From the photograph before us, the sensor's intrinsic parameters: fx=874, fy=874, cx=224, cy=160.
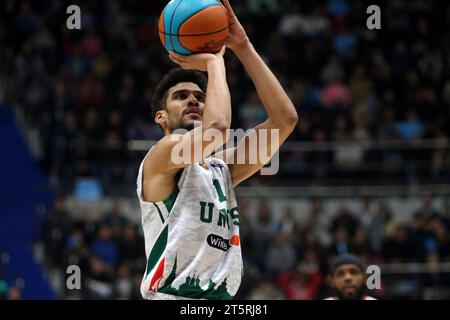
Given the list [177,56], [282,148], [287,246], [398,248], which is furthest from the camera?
[282,148]

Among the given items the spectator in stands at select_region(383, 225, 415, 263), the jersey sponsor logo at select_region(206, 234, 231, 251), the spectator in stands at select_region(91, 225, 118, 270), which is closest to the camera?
the jersey sponsor logo at select_region(206, 234, 231, 251)

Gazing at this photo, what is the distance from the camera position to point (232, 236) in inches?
193

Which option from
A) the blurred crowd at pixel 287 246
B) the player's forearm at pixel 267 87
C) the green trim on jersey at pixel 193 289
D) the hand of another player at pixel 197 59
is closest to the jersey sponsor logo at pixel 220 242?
the green trim on jersey at pixel 193 289

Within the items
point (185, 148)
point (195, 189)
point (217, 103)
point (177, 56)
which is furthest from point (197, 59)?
point (195, 189)

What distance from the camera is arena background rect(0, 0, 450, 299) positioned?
1327 centimetres

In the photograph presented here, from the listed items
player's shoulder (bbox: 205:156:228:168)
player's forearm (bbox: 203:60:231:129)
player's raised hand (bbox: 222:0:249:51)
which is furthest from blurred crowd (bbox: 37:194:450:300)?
player's forearm (bbox: 203:60:231:129)

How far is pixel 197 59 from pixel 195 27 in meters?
0.22

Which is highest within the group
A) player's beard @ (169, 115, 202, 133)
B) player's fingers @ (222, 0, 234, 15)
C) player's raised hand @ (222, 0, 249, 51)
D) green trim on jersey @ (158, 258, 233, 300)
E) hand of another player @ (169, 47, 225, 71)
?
player's fingers @ (222, 0, 234, 15)

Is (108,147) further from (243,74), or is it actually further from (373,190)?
(373,190)

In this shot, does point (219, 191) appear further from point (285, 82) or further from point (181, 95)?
point (285, 82)

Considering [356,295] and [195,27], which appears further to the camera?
[356,295]

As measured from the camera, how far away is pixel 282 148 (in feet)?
49.5

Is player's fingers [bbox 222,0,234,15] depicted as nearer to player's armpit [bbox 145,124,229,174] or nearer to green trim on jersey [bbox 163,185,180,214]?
player's armpit [bbox 145,124,229,174]

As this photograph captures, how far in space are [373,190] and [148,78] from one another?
475 cm
